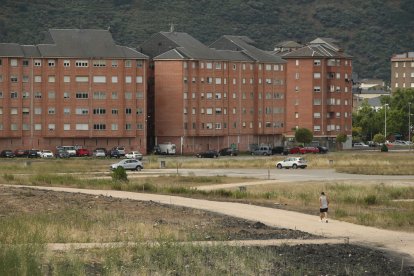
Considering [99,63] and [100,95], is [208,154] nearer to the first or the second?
[100,95]

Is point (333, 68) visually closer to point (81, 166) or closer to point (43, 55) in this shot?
point (43, 55)

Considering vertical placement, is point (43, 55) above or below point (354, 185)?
above

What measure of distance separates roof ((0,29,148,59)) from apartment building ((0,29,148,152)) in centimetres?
13

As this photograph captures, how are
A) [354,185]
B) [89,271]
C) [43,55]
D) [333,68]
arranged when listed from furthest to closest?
[333,68]
[43,55]
[354,185]
[89,271]

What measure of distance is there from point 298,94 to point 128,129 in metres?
40.9

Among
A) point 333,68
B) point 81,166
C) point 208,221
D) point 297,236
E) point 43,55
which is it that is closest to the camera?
point 297,236

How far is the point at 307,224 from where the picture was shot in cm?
5512

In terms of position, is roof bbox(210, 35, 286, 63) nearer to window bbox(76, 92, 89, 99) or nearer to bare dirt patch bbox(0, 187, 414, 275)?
window bbox(76, 92, 89, 99)

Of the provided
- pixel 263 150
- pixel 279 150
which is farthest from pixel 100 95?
pixel 279 150

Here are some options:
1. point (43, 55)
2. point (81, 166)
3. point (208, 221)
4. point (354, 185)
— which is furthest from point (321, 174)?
point (43, 55)

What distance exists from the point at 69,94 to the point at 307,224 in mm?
90222

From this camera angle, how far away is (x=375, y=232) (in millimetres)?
52094

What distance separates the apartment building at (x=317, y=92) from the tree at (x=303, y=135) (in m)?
9.92

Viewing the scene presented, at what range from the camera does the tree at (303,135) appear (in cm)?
16300
